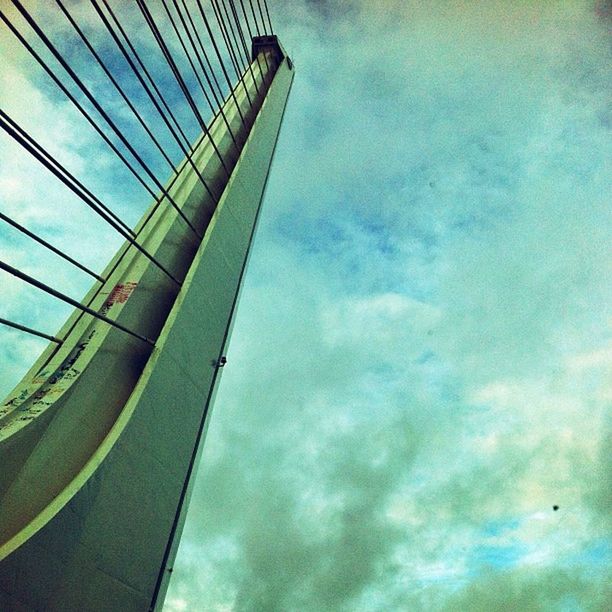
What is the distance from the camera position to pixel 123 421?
420 cm

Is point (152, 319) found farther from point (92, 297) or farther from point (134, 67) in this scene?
point (134, 67)

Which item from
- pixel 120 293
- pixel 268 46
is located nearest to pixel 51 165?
pixel 120 293

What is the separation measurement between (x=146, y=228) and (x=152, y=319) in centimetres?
136

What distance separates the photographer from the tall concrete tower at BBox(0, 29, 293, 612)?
336 cm

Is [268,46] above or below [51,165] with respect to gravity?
above

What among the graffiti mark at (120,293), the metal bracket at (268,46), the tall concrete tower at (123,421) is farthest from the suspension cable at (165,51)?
the metal bracket at (268,46)

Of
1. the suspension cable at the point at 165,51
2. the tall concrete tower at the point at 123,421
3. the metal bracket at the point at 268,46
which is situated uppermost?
the metal bracket at the point at 268,46

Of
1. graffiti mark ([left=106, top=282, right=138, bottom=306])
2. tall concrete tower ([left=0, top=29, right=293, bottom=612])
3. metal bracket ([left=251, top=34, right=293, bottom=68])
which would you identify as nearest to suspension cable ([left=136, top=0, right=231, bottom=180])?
tall concrete tower ([left=0, top=29, right=293, bottom=612])

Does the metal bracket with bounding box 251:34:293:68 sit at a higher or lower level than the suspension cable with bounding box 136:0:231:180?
higher

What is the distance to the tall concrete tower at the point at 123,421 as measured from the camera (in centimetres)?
336

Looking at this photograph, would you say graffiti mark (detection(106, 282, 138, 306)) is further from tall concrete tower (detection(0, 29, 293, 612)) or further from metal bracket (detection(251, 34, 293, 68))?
metal bracket (detection(251, 34, 293, 68))

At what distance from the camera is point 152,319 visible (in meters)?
5.34

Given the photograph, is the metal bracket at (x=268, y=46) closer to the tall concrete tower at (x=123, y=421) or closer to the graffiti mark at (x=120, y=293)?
the tall concrete tower at (x=123, y=421)

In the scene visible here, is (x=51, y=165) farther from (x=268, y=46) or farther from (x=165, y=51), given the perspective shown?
(x=268, y=46)
